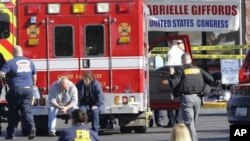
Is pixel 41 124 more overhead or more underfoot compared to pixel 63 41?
more underfoot

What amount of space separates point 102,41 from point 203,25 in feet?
Answer: 42.9

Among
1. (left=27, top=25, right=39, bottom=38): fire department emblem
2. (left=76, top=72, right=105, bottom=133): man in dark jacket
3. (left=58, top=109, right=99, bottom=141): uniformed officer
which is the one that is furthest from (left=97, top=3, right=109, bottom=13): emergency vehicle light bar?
(left=58, top=109, right=99, bottom=141): uniformed officer

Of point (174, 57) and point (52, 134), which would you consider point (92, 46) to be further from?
point (174, 57)

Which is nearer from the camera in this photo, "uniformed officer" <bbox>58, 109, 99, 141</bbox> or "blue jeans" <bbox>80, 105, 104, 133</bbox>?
"uniformed officer" <bbox>58, 109, 99, 141</bbox>

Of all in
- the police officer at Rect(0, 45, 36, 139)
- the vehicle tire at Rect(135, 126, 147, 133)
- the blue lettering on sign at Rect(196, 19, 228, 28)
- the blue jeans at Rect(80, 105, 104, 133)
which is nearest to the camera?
the blue jeans at Rect(80, 105, 104, 133)

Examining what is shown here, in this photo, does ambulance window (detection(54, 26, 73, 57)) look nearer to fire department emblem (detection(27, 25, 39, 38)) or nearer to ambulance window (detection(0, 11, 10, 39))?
fire department emblem (detection(27, 25, 39, 38))

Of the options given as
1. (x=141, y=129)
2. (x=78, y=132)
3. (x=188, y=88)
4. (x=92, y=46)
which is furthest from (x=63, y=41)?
(x=78, y=132)

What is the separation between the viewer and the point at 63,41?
2123cm

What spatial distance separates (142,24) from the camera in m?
21.1

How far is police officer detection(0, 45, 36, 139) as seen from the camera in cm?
1967

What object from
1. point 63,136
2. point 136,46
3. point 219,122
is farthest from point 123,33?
point 63,136

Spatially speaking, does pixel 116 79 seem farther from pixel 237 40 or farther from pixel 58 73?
pixel 237 40

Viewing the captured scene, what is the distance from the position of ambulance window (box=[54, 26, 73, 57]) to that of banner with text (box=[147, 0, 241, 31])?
1250 cm

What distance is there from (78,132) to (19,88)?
7.47 metres
